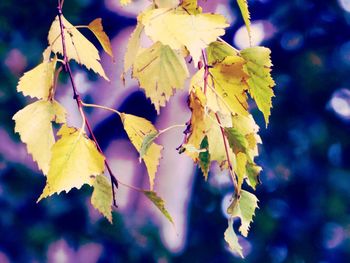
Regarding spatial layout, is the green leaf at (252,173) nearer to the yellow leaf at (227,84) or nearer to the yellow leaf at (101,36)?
the yellow leaf at (227,84)

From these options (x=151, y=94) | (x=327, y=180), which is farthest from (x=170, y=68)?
(x=327, y=180)

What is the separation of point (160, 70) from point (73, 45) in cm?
12

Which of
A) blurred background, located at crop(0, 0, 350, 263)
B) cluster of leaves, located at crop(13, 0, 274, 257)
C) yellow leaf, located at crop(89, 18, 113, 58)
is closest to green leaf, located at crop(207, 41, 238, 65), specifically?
cluster of leaves, located at crop(13, 0, 274, 257)

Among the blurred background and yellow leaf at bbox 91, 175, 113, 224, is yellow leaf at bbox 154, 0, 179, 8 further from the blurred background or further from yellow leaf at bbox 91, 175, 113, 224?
the blurred background

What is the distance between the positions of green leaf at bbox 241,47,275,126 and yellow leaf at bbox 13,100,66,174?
174 mm

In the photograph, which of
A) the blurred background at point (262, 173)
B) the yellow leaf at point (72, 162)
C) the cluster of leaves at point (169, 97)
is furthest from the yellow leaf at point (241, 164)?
the blurred background at point (262, 173)

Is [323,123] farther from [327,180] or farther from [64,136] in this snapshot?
[64,136]

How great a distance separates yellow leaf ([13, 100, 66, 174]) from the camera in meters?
0.42

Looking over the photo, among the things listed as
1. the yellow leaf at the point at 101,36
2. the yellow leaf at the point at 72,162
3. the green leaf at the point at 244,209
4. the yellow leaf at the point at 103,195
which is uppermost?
the yellow leaf at the point at 101,36

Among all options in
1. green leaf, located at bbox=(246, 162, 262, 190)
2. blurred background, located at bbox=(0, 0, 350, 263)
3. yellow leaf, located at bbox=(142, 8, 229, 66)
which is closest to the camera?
yellow leaf, located at bbox=(142, 8, 229, 66)

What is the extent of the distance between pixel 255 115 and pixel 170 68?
740 mm

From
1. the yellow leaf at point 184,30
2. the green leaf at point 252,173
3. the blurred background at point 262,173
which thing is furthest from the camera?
the blurred background at point 262,173

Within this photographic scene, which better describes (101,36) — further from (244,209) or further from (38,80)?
(244,209)

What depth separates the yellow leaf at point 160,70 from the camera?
1.43 feet
